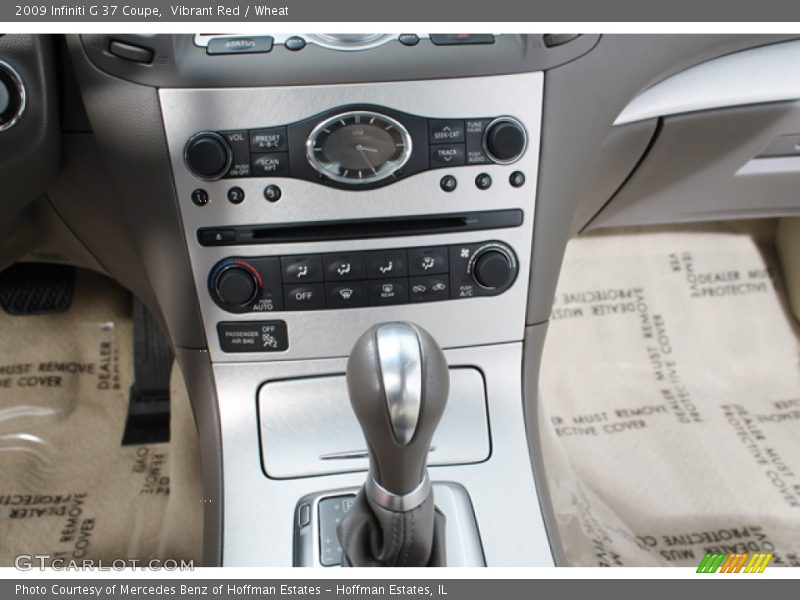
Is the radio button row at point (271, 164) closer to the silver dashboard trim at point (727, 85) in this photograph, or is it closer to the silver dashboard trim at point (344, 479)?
the silver dashboard trim at point (344, 479)

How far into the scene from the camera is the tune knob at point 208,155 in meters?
0.79

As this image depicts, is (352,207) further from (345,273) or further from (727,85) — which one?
(727,85)

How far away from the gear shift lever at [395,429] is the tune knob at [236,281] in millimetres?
273

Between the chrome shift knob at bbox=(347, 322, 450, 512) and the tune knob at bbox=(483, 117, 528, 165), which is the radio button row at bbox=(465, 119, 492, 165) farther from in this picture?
the chrome shift knob at bbox=(347, 322, 450, 512)

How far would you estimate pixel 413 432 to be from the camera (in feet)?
1.95

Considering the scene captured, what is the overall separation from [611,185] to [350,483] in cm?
50

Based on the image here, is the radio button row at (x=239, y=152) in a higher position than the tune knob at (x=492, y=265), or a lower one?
higher

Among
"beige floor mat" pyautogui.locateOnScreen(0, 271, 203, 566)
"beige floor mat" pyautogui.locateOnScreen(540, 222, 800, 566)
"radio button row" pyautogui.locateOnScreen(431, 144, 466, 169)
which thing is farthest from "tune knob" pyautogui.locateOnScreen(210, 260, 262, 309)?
"beige floor mat" pyautogui.locateOnScreen(540, 222, 800, 566)

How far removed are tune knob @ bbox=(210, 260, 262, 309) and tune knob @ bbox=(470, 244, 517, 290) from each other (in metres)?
0.23

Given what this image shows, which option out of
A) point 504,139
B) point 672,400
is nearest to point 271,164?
point 504,139

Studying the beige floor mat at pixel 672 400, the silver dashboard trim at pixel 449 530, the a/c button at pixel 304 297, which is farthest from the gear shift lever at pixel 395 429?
the beige floor mat at pixel 672 400

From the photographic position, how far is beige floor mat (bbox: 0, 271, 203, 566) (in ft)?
3.64
